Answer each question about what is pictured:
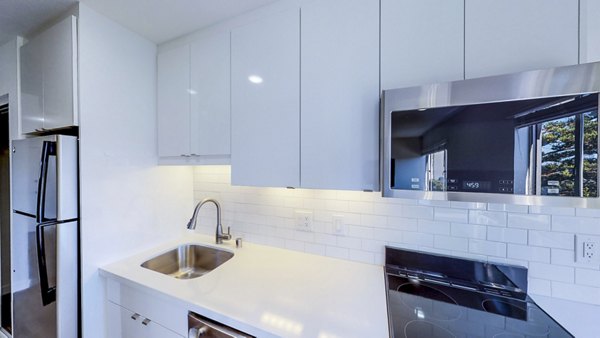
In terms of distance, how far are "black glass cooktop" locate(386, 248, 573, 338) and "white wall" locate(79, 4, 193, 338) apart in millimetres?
1556

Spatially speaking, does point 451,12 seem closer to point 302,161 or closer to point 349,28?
point 349,28

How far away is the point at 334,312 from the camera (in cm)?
87

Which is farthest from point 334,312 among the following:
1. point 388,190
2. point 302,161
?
point 302,161

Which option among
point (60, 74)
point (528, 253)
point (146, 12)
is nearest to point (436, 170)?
point (528, 253)

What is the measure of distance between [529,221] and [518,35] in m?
0.76

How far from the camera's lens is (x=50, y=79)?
1.31 meters

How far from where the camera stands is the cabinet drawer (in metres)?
1.01

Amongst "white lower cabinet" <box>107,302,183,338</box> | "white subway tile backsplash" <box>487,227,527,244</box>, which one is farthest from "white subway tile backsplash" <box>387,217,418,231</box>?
"white lower cabinet" <box>107,302,183,338</box>

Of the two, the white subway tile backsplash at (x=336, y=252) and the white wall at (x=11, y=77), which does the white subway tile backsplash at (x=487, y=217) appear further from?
the white wall at (x=11, y=77)

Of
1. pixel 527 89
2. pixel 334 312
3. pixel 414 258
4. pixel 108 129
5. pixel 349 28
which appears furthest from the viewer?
pixel 108 129

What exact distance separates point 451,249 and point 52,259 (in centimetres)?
205

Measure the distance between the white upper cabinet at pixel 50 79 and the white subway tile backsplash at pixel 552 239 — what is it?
7.54 ft

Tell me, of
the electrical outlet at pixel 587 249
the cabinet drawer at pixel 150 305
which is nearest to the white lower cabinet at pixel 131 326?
the cabinet drawer at pixel 150 305

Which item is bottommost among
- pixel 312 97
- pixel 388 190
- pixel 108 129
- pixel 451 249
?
pixel 451 249
